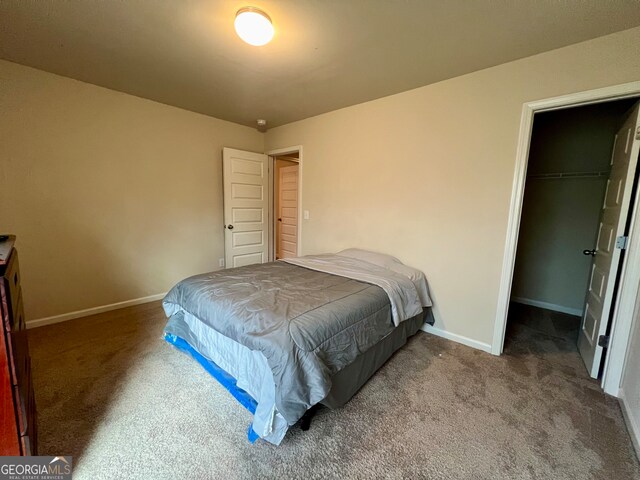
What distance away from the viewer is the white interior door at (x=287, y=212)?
206 inches

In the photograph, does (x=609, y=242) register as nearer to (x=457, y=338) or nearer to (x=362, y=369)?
(x=457, y=338)

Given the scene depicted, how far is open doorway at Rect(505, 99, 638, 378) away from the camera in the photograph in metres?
2.46

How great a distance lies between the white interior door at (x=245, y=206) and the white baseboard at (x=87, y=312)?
1.09 metres

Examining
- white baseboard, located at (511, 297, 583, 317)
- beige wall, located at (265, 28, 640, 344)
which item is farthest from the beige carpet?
white baseboard, located at (511, 297, 583, 317)

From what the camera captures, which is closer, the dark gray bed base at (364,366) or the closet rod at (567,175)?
the dark gray bed base at (364,366)

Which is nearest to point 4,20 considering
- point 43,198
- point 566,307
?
point 43,198

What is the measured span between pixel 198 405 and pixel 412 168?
8.76 ft

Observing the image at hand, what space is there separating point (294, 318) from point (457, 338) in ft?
6.04

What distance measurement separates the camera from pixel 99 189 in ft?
9.31

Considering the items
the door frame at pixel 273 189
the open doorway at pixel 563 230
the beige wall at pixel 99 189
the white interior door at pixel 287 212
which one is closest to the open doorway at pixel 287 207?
the white interior door at pixel 287 212

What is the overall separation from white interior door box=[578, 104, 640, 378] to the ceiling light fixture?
244cm

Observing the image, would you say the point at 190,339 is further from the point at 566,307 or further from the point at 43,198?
the point at 566,307

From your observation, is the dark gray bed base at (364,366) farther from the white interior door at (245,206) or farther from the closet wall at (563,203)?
the white interior door at (245,206)

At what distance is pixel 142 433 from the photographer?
4.76 feet
